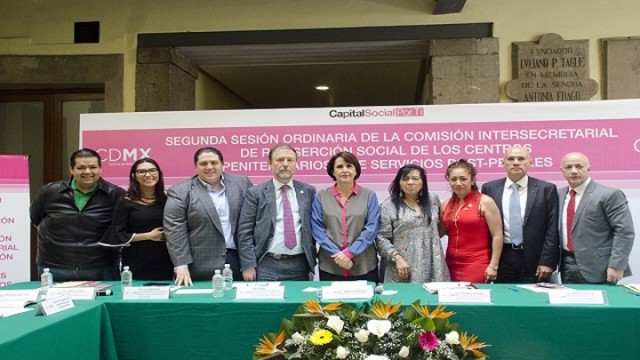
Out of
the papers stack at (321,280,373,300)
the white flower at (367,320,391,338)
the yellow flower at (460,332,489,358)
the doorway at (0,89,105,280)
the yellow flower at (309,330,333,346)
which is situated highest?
the doorway at (0,89,105,280)

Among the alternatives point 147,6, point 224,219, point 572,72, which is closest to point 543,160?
point 572,72

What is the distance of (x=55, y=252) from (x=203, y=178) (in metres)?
0.90

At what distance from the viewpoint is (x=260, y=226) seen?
3.06 meters

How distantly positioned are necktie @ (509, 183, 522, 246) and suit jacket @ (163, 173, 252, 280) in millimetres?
1559

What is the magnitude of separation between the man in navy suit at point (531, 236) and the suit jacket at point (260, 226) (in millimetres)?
1066

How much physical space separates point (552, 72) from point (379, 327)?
3.50 m

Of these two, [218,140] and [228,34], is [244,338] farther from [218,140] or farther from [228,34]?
[228,34]

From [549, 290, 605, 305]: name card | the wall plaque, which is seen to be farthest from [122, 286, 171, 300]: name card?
the wall plaque

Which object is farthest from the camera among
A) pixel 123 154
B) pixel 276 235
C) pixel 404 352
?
pixel 123 154

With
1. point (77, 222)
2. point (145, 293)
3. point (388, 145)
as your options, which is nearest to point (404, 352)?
point (145, 293)

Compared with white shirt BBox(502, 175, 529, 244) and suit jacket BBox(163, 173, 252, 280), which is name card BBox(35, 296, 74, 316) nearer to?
suit jacket BBox(163, 173, 252, 280)

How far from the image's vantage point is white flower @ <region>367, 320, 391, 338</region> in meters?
1.78

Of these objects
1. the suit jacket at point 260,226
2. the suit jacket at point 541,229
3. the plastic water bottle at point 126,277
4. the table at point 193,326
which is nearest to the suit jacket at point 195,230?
the suit jacket at point 260,226

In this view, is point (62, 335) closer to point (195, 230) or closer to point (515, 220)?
point (195, 230)
